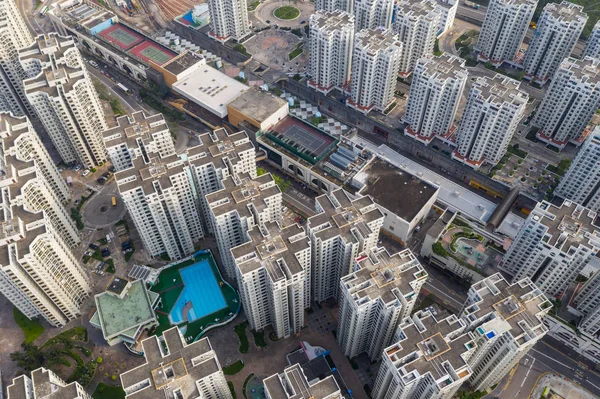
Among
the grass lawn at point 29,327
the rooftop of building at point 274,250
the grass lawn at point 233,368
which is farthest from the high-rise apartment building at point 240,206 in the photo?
the grass lawn at point 29,327

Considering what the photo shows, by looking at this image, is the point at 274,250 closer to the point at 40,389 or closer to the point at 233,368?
the point at 233,368

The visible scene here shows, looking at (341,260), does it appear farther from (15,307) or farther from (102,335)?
(15,307)

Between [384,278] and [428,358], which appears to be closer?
[428,358]

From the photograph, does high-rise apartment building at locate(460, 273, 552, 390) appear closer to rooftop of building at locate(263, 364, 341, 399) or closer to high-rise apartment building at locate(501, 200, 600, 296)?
high-rise apartment building at locate(501, 200, 600, 296)

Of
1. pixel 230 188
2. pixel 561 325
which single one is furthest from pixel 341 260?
pixel 561 325

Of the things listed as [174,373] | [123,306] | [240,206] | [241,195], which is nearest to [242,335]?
[123,306]

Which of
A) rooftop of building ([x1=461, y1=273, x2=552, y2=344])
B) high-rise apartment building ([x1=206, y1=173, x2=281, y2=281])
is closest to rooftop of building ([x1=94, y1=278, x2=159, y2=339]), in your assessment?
high-rise apartment building ([x1=206, y1=173, x2=281, y2=281])
